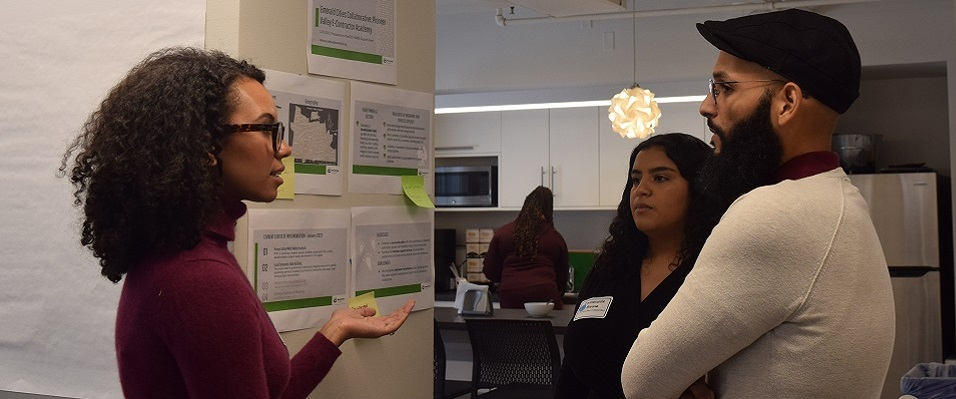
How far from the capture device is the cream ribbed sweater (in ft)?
4.09

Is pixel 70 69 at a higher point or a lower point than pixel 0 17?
lower

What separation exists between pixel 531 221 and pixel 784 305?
175 inches

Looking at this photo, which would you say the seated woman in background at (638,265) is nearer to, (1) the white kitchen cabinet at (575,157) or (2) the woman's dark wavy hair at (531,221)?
(2) the woman's dark wavy hair at (531,221)

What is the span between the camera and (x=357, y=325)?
1751 millimetres

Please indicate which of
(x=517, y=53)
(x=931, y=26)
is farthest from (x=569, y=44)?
(x=931, y=26)

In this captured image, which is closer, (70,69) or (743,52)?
(743,52)

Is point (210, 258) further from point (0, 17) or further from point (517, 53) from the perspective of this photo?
point (517, 53)

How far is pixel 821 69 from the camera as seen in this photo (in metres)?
1.34

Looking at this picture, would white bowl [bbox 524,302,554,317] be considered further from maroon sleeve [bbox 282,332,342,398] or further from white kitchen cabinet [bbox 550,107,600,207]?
maroon sleeve [bbox 282,332,342,398]

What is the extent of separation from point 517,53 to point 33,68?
5394 millimetres

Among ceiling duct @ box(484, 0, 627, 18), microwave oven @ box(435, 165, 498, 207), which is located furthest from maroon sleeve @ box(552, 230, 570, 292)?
microwave oven @ box(435, 165, 498, 207)

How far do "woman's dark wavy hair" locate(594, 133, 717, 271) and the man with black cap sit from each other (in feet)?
2.50

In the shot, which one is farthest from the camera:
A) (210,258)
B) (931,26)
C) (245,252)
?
(931,26)

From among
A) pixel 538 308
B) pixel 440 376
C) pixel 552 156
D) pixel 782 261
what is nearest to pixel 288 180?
pixel 782 261
